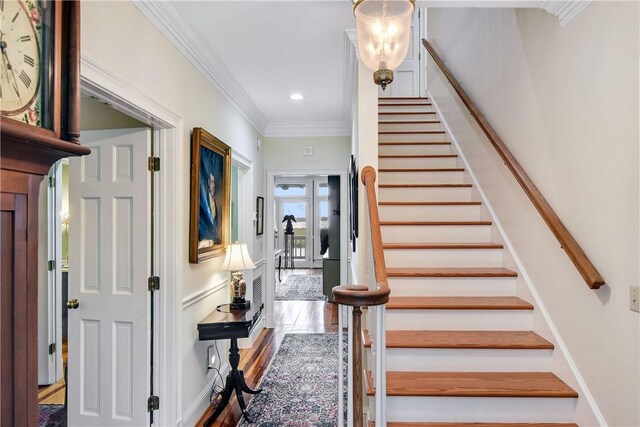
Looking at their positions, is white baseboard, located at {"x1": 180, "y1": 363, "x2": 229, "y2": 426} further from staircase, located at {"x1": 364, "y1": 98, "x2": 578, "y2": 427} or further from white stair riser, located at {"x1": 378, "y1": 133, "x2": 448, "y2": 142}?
white stair riser, located at {"x1": 378, "y1": 133, "x2": 448, "y2": 142}

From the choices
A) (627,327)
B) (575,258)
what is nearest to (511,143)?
(575,258)

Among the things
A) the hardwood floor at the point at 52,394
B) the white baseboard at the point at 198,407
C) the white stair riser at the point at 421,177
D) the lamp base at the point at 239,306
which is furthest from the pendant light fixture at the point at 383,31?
the hardwood floor at the point at 52,394

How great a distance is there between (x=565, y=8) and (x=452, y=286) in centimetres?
168

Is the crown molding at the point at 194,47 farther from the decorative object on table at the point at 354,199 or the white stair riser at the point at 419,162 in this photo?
the white stair riser at the point at 419,162

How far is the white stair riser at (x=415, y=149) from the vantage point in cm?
392

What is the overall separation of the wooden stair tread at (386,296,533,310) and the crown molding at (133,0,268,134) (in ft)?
6.98

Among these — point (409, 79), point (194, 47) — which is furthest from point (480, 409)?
point (409, 79)

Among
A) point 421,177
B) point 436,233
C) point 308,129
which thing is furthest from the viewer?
point 308,129

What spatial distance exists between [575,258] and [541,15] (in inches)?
55.0

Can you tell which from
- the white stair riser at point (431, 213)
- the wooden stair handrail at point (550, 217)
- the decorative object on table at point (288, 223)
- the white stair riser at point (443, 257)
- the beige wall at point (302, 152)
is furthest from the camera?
the decorative object on table at point (288, 223)

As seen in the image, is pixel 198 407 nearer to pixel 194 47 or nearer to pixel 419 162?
pixel 194 47

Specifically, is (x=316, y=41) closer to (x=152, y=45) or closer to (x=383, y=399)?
(x=152, y=45)

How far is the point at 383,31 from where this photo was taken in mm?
1772

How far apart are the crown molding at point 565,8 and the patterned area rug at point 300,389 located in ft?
9.31
